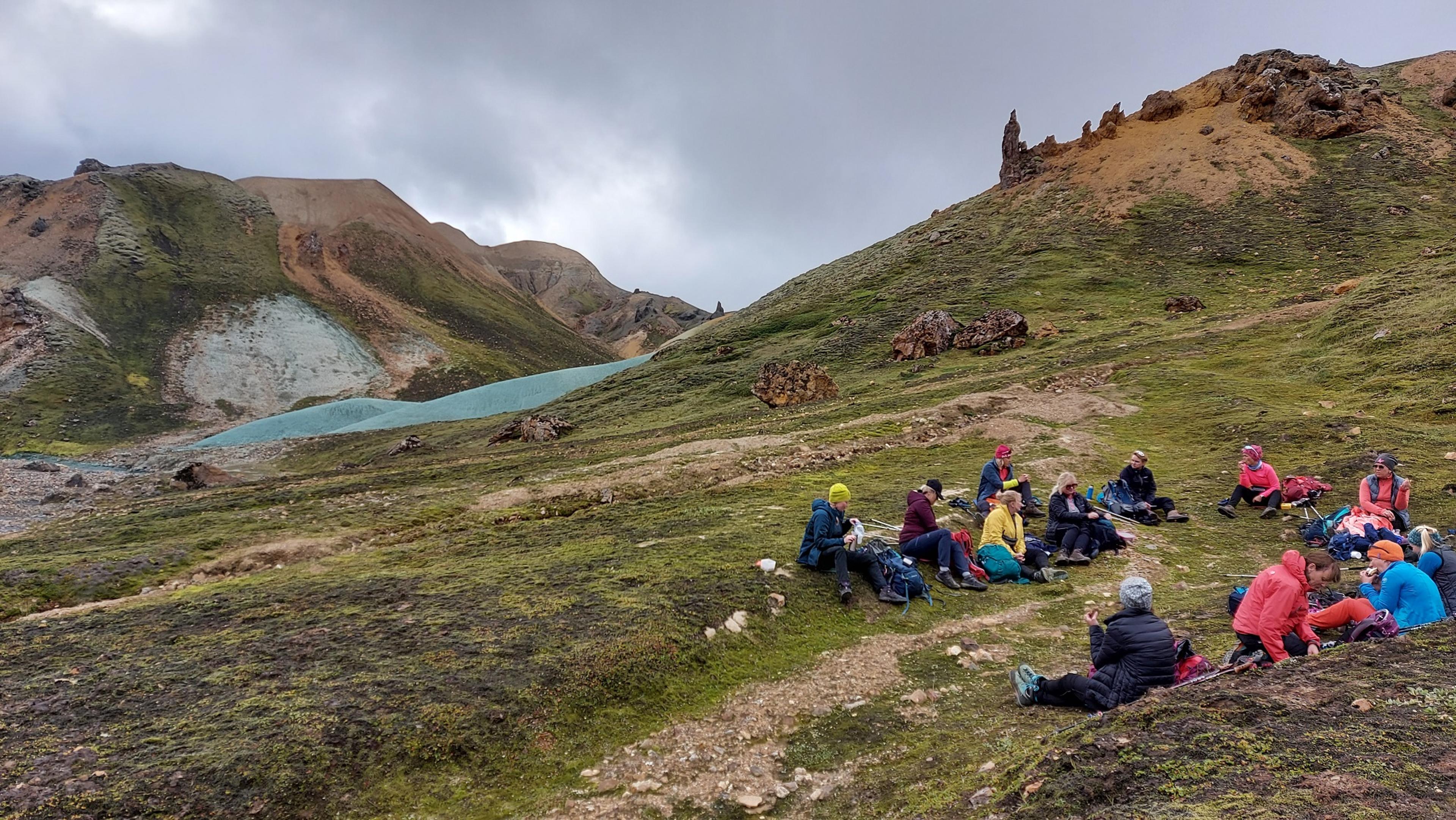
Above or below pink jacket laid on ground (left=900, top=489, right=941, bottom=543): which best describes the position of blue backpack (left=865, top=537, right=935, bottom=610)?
below

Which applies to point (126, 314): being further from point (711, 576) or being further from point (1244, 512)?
point (1244, 512)

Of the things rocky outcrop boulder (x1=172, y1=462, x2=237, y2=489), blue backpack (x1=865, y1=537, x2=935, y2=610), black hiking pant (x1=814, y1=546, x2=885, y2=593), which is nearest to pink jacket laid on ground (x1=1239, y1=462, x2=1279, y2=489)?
blue backpack (x1=865, y1=537, x2=935, y2=610)

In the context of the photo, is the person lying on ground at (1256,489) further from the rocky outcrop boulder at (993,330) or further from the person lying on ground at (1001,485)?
the rocky outcrop boulder at (993,330)

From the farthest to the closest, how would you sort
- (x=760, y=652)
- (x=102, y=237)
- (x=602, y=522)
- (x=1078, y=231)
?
(x=102, y=237) < (x=1078, y=231) < (x=602, y=522) < (x=760, y=652)

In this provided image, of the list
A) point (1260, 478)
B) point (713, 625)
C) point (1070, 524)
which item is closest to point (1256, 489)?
point (1260, 478)

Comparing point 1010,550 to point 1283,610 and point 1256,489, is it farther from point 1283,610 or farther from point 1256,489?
point 1256,489

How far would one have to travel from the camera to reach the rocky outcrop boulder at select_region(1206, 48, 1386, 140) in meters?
68.9

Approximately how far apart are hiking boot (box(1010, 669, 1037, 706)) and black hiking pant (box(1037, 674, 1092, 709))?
53mm

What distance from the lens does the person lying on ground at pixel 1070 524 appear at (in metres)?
13.9

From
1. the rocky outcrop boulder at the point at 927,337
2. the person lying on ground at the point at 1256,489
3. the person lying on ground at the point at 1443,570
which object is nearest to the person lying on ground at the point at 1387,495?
the person lying on ground at the point at 1256,489

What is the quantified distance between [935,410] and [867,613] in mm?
18619

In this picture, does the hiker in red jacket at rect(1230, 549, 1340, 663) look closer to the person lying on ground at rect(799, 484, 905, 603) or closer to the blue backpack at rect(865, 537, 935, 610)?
the blue backpack at rect(865, 537, 935, 610)

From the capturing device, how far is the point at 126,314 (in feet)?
285

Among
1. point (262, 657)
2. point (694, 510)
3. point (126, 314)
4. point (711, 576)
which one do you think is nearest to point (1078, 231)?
point (694, 510)
